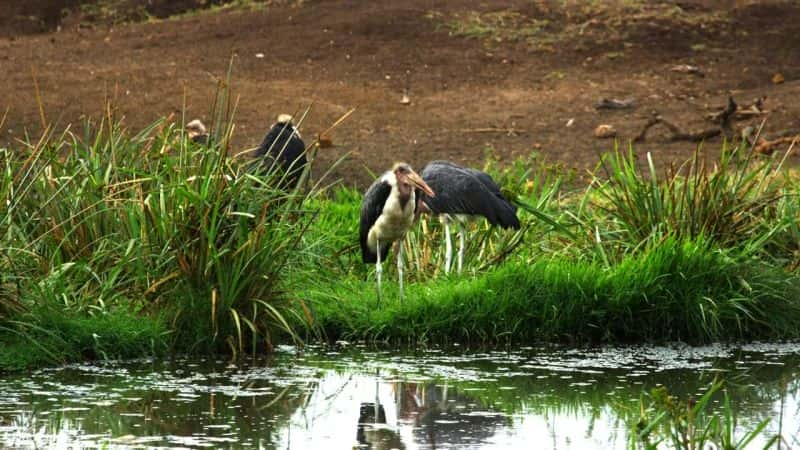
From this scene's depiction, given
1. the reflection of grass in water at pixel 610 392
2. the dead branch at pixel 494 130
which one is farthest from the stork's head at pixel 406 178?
the dead branch at pixel 494 130

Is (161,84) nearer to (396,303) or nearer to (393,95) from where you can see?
(393,95)

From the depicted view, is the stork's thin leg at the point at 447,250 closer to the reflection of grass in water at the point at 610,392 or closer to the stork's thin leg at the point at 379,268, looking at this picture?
the stork's thin leg at the point at 379,268

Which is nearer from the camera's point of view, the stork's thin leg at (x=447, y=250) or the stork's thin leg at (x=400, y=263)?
the stork's thin leg at (x=400, y=263)

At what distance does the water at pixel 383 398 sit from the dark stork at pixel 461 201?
3.95 feet

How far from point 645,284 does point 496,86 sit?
9.02 meters

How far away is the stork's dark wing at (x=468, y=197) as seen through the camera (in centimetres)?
949

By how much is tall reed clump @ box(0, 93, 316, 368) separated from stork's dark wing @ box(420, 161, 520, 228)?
1.49 meters

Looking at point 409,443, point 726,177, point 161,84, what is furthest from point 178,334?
point 161,84

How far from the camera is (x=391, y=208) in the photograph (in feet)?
29.7

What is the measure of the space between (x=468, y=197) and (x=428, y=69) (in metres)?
8.74

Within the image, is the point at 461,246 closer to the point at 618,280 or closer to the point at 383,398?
the point at 618,280

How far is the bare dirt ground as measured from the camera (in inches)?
596

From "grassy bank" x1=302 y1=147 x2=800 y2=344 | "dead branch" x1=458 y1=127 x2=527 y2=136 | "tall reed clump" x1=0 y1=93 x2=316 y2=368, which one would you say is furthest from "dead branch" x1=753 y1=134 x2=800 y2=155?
"tall reed clump" x1=0 y1=93 x2=316 y2=368

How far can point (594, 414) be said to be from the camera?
696 cm
